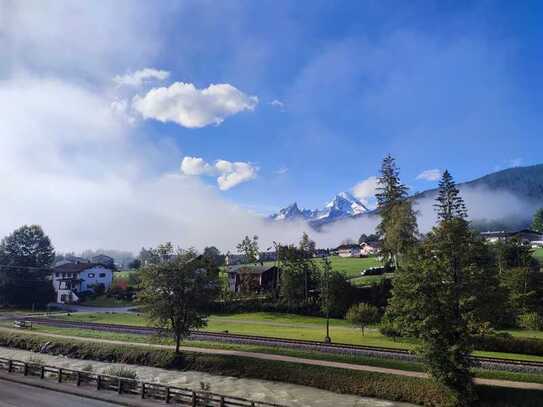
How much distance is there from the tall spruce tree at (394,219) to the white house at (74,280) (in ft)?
272

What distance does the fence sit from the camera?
101ft

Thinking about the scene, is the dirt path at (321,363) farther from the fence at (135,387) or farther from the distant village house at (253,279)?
the distant village house at (253,279)

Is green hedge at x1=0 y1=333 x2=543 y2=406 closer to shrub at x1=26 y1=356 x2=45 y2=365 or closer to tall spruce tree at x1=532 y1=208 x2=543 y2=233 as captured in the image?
shrub at x1=26 y1=356 x2=45 y2=365

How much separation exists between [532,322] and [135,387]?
175 ft

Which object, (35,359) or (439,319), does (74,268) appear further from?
(439,319)

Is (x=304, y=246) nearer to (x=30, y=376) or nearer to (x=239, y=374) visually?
(x=239, y=374)

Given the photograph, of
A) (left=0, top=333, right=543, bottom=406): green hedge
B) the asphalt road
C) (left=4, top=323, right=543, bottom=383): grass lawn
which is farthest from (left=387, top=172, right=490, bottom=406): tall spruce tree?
the asphalt road

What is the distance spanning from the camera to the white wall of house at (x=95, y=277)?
126 metres

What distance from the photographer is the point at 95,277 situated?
129m

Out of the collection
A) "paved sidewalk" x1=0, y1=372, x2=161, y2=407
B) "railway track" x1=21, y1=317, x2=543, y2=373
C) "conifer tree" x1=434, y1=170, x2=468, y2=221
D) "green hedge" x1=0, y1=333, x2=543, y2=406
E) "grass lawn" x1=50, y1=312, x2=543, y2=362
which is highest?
"conifer tree" x1=434, y1=170, x2=468, y2=221

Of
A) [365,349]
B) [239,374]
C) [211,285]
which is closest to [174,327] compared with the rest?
[211,285]

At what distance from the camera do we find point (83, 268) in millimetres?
126500

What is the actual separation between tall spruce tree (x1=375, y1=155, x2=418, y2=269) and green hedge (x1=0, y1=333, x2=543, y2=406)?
124ft

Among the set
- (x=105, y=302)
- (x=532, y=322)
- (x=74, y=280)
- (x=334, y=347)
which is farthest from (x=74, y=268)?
(x=532, y=322)
